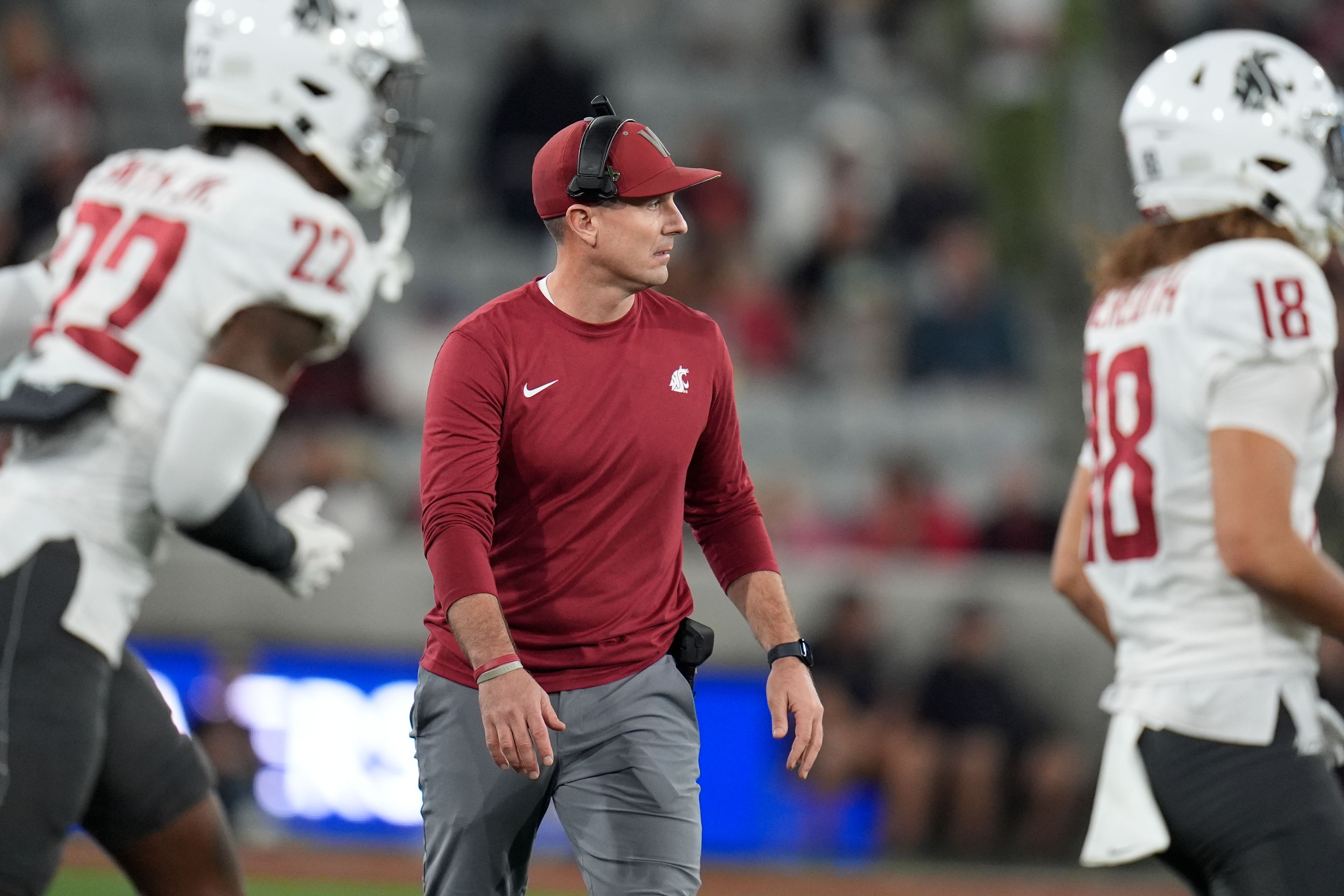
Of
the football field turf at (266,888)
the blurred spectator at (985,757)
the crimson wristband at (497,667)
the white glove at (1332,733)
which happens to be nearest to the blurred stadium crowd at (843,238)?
the blurred spectator at (985,757)

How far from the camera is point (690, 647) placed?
3.55m

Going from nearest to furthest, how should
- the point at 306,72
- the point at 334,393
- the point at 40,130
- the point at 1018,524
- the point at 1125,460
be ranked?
the point at 1125,460, the point at 306,72, the point at 1018,524, the point at 334,393, the point at 40,130

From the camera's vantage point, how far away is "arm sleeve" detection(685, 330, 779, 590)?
11.9 ft

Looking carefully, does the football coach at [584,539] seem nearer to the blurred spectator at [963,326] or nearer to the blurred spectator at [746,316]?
the blurred spectator at [746,316]

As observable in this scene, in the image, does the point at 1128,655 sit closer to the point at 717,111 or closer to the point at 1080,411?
the point at 1080,411

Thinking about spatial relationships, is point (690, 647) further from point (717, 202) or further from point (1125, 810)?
point (717, 202)

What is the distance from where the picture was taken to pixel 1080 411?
36.0 ft

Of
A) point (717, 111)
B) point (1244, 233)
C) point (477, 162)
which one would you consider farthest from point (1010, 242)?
point (1244, 233)

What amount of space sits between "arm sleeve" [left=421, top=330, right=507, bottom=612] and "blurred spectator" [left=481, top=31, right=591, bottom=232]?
325 inches

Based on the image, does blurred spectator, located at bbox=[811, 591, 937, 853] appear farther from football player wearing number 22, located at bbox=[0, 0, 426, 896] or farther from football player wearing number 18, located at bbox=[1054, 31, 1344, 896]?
football player wearing number 22, located at bbox=[0, 0, 426, 896]

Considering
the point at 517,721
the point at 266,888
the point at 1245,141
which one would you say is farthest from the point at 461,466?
the point at 266,888

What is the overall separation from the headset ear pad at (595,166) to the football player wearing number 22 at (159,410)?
427 mm

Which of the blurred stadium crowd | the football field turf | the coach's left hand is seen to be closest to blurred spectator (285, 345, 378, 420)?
the blurred stadium crowd

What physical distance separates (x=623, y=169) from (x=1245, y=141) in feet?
3.98
